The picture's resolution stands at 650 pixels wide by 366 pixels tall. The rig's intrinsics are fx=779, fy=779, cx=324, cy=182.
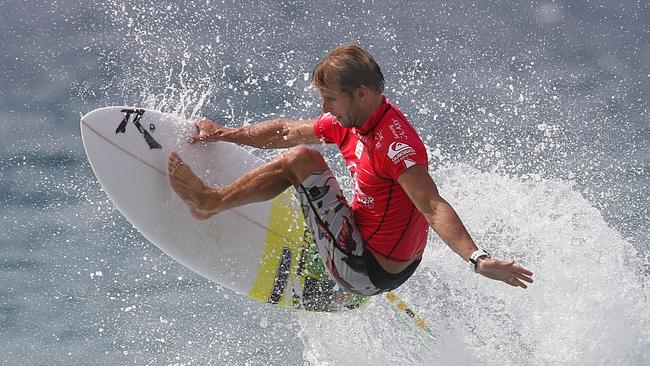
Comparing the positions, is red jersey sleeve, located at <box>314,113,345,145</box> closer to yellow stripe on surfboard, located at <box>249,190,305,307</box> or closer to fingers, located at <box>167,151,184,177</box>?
yellow stripe on surfboard, located at <box>249,190,305,307</box>

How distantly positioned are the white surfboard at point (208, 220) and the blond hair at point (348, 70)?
1669 millimetres

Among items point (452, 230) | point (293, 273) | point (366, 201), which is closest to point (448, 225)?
point (452, 230)

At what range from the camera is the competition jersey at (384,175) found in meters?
4.86

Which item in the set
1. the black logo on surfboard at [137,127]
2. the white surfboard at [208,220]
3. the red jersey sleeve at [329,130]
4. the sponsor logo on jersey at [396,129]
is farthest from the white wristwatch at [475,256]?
the black logo on surfboard at [137,127]

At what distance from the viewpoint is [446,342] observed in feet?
22.6

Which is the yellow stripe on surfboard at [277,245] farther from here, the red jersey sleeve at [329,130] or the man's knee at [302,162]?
the man's knee at [302,162]

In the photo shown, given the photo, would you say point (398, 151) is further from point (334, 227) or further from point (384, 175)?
point (334, 227)

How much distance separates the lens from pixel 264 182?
208 inches

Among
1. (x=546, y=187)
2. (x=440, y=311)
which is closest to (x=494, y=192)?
(x=546, y=187)

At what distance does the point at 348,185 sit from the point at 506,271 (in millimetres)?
Result: 3605

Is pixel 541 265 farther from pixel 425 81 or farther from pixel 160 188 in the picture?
pixel 425 81

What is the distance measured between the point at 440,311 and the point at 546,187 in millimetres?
2224

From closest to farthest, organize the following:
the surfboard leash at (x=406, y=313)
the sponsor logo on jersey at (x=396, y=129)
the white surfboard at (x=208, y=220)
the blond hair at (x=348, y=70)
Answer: the blond hair at (x=348, y=70)
the sponsor logo on jersey at (x=396, y=129)
the white surfboard at (x=208, y=220)
the surfboard leash at (x=406, y=313)

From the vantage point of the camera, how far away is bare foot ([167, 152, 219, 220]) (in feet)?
18.5
